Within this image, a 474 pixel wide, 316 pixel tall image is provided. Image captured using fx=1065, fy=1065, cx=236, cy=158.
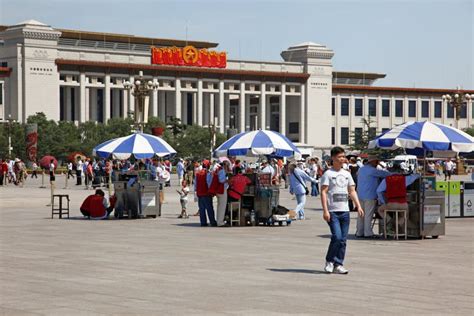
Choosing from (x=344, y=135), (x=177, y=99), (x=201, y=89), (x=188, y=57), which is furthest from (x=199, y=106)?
(x=344, y=135)

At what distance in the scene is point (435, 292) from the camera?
40.5 ft

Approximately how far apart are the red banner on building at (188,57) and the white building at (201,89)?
709 mm

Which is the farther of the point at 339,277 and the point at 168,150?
the point at 168,150

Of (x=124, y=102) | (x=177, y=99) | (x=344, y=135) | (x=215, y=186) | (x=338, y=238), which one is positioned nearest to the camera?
(x=338, y=238)

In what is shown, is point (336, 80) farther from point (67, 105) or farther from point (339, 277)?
point (339, 277)

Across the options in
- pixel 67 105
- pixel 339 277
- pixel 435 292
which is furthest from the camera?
pixel 67 105

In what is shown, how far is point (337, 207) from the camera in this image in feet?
47.7

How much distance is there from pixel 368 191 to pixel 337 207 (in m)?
6.43

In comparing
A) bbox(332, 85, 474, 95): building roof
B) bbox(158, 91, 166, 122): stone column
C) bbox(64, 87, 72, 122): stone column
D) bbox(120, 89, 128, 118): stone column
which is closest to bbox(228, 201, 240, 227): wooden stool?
bbox(64, 87, 72, 122): stone column

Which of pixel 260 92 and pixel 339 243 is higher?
pixel 260 92

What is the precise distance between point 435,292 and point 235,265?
382 centimetres

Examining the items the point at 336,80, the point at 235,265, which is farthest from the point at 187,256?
the point at 336,80

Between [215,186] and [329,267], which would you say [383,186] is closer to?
[215,186]

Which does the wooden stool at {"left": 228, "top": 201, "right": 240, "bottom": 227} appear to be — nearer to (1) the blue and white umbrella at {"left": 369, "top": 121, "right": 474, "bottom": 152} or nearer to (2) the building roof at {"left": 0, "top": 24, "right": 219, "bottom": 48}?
(1) the blue and white umbrella at {"left": 369, "top": 121, "right": 474, "bottom": 152}
